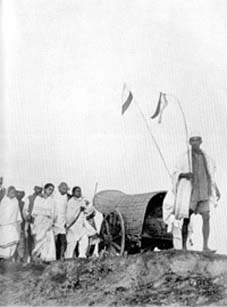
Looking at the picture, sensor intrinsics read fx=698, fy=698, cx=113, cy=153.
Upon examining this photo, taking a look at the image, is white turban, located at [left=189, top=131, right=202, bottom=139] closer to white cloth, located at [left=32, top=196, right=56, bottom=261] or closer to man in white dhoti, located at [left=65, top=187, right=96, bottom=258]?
man in white dhoti, located at [left=65, top=187, right=96, bottom=258]

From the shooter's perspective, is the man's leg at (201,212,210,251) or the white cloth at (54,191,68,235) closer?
the man's leg at (201,212,210,251)

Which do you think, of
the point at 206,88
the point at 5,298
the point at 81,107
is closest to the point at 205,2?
the point at 206,88

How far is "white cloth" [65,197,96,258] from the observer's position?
5.20 meters

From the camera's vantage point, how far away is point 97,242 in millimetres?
5199

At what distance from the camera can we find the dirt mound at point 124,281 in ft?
16.3

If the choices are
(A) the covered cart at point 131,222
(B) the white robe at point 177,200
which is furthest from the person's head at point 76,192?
(B) the white robe at point 177,200

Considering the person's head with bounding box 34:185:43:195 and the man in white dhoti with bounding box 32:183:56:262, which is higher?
the person's head with bounding box 34:185:43:195

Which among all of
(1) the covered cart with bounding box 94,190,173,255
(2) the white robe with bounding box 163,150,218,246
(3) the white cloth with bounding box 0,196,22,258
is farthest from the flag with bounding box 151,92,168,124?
(3) the white cloth with bounding box 0,196,22,258

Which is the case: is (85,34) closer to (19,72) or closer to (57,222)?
(19,72)

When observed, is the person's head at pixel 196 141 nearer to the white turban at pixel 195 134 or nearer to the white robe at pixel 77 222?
the white turban at pixel 195 134

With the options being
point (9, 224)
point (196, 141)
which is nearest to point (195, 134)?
point (196, 141)

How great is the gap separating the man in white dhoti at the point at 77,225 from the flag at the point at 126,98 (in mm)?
692

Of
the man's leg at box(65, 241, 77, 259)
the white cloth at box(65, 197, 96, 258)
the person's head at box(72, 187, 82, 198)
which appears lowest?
the man's leg at box(65, 241, 77, 259)

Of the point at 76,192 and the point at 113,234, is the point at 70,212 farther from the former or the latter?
the point at 113,234
